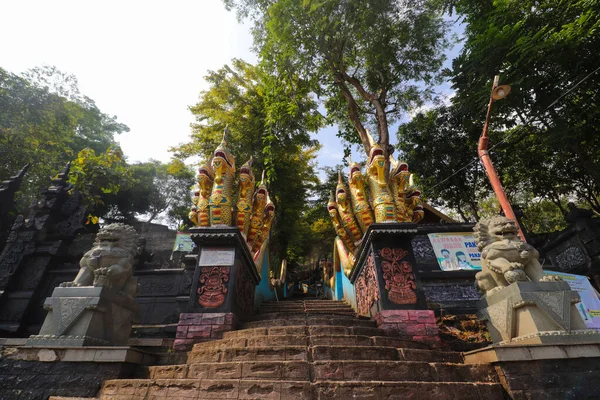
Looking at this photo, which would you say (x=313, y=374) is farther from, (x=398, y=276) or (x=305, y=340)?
(x=398, y=276)

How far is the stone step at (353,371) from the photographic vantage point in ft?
10.3

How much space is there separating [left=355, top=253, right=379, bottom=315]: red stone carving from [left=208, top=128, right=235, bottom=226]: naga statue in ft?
9.79

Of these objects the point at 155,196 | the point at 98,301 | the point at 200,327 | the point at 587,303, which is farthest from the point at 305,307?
the point at 155,196

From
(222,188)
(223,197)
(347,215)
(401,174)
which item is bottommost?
(347,215)

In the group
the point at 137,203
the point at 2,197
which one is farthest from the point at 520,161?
the point at 137,203

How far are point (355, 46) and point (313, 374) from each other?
12357 millimetres

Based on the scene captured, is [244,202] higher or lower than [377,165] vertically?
lower

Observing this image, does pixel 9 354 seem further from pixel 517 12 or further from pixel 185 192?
pixel 185 192

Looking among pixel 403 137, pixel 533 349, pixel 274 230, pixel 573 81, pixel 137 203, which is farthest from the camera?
pixel 137 203

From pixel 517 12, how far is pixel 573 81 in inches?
126

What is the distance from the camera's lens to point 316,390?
281 cm

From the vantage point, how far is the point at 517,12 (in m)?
10.4

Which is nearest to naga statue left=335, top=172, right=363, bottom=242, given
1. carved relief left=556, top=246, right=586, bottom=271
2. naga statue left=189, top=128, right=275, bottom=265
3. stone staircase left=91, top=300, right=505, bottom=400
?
naga statue left=189, top=128, right=275, bottom=265

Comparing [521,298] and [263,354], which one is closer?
[521,298]
